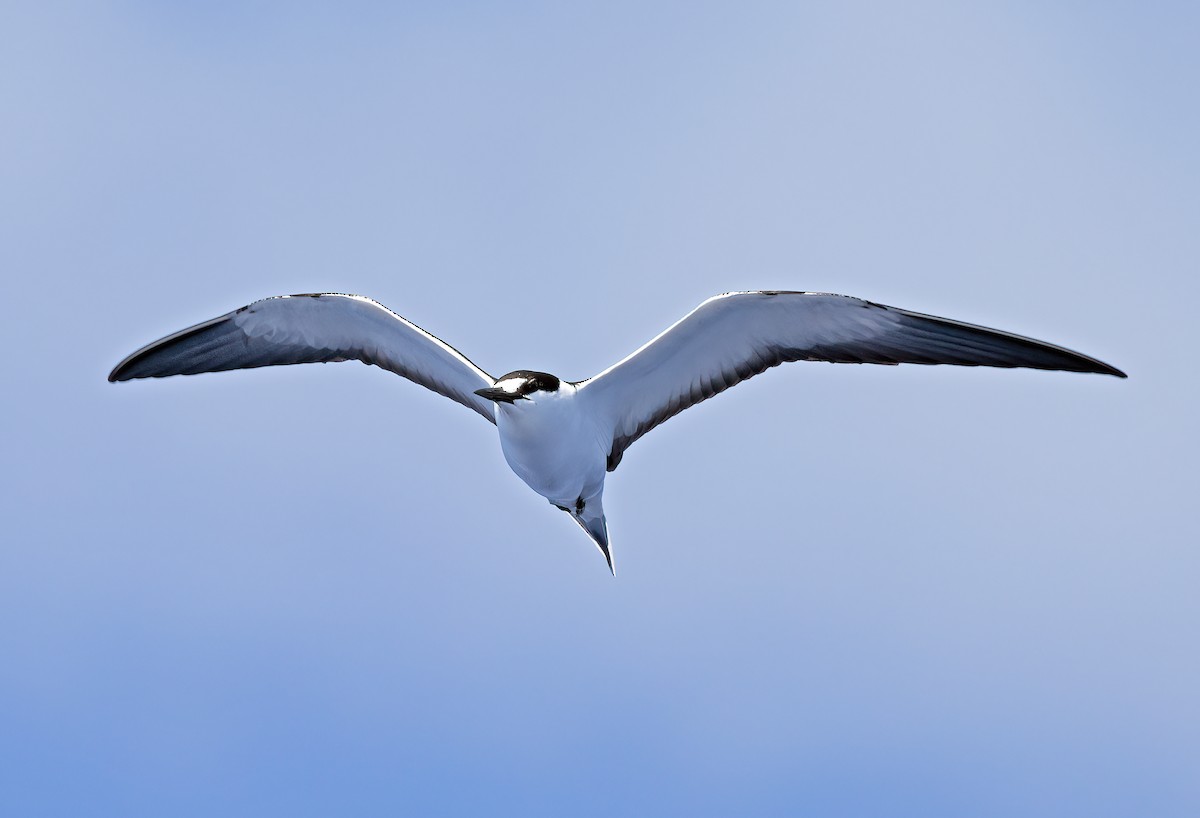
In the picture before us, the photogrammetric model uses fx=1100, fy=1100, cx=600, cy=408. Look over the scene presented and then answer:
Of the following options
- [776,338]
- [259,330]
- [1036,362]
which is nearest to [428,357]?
[259,330]

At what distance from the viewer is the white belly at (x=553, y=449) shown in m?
11.4

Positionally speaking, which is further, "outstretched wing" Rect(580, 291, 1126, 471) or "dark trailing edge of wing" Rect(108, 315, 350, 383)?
"dark trailing edge of wing" Rect(108, 315, 350, 383)

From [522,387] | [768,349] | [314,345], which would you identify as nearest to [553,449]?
[522,387]

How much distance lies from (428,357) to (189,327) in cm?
285

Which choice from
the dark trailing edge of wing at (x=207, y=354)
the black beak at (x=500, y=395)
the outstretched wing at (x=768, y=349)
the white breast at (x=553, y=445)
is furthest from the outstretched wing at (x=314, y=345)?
the outstretched wing at (x=768, y=349)

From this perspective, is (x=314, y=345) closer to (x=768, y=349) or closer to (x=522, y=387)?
(x=522, y=387)

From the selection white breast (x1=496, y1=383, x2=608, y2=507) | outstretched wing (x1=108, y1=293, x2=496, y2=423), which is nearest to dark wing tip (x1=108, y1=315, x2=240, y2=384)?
outstretched wing (x1=108, y1=293, x2=496, y2=423)

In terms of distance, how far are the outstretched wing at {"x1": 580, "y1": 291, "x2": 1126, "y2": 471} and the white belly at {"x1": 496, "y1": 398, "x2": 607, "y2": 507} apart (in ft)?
1.74

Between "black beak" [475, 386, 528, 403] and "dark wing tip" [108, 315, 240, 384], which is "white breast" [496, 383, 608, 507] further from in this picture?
"dark wing tip" [108, 315, 240, 384]

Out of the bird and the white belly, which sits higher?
the bird

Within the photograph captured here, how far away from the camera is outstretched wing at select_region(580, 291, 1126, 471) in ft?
35.5

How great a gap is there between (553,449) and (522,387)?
940 mm

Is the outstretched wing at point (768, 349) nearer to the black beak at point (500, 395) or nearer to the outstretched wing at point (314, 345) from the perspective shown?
the black beak at point (500, 395)

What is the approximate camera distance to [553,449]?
11.7 m
